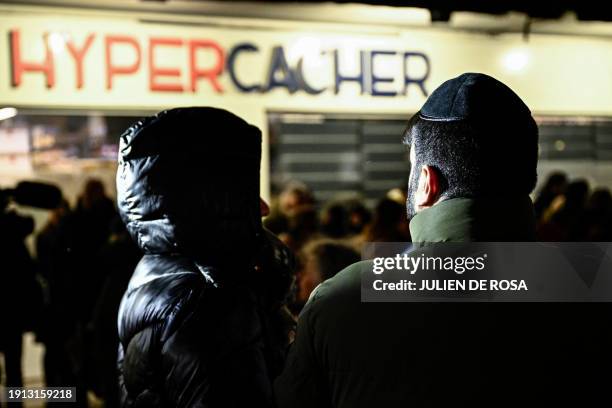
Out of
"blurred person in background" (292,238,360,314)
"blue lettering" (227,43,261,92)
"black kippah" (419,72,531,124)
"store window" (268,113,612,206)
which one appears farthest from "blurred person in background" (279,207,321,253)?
"black kippah" (419,72,531,124)

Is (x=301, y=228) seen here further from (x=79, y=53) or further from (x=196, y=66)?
(x=79, y=53)

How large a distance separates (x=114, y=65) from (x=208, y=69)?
2.80 feet

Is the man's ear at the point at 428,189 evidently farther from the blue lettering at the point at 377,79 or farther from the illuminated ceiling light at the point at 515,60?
the illuminated ceiling light at the point at 515,60

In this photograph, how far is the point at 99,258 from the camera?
5.18 metres

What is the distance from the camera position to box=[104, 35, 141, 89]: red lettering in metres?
6.86

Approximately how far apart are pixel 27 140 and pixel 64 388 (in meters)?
2.32

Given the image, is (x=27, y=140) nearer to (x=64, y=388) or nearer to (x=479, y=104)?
A: (x=64, y=388)

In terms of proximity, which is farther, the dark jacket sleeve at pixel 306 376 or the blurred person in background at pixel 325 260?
the blurred person in background at pixel 325 260

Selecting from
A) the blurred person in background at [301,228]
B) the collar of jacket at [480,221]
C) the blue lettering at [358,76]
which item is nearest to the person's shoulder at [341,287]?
the collar of jacket at [480,221]

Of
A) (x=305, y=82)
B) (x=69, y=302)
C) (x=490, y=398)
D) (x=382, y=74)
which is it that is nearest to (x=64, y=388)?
(x=69, y=302)

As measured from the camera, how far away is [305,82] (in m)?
7.65

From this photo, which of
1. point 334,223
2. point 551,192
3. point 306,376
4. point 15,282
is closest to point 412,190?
point 306,376

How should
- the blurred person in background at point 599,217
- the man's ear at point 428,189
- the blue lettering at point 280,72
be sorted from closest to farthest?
the man's ear at point 428,189, the blurred person in background at point 599,217, the blue lettering at point 280,72

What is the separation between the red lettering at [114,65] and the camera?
6855 mm
